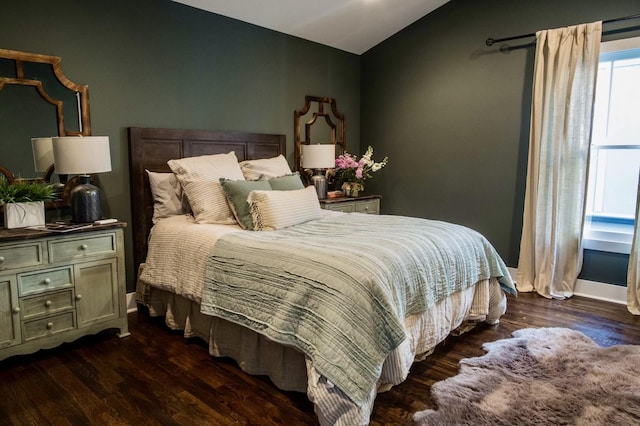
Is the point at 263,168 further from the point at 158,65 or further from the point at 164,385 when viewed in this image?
the point at 164,385

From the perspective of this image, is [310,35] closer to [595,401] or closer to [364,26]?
[364,26]

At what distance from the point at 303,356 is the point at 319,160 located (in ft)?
8.38

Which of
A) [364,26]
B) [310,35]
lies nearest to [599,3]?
[364,26]

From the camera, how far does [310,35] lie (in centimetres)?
451

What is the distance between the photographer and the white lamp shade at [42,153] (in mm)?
2760

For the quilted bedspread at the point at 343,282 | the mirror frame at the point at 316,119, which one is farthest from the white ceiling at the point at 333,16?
the quilted bedspread at the point at 343,282

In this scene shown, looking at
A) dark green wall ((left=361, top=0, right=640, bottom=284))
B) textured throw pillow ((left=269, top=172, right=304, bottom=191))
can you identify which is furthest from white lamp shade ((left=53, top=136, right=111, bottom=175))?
dark green wall ((left=361, top=0, right=640, bottom=284))

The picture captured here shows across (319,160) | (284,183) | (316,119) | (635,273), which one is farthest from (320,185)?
(635,273)

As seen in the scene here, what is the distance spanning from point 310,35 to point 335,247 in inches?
121

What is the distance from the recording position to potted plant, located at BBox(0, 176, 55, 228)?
2.52 metres

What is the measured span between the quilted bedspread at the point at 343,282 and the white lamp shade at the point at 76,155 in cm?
96

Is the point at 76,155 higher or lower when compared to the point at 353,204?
higher

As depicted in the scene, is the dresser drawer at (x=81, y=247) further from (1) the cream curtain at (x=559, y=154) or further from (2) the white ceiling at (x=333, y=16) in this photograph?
(1) the cream curtain at (x=559, y=154)

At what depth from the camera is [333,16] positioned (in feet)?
14.0
